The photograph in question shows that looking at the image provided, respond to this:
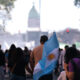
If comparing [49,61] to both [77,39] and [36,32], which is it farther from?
[36,32]

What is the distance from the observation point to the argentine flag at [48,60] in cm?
688

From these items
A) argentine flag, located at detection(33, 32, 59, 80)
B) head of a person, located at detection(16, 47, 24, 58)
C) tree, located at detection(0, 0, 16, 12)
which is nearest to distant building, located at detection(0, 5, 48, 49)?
tree, located at detection(0, 0, 16, 12)

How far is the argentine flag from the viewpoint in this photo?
271 inches

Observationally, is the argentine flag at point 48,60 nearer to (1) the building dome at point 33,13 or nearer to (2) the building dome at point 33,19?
(2) the building dome at point 33,19

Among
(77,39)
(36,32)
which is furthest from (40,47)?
(36,32)

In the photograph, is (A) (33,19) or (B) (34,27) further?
(A) (33,19)

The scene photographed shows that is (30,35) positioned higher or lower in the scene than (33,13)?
lower

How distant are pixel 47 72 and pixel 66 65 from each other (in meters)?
2.37

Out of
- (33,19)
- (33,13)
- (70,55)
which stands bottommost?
(33,19)

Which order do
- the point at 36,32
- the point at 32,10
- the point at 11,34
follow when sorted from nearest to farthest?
the point at 11,34
the point at 36,32
the point at 32,10

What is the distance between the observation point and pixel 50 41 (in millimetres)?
7043

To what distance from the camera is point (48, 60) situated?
6895 mm

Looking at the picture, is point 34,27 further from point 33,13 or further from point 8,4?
point 8,4

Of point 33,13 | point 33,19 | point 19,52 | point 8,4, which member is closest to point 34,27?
point 33,19
